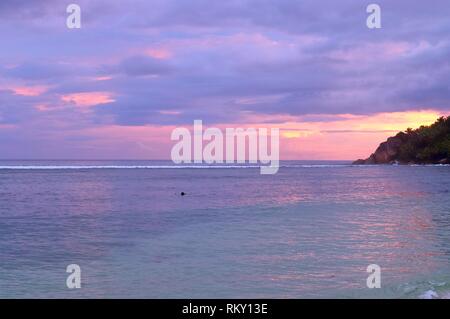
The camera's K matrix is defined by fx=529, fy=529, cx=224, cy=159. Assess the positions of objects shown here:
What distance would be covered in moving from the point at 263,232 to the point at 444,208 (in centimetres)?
1899

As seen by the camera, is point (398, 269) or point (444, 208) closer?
point (398, 269)

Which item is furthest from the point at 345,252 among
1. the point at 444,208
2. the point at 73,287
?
the point at 444,208

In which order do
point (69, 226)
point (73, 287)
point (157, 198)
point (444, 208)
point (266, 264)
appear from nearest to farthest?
point (73, 287), point (266, 264), point (69, 226), point (444, 208), point (157, 198)

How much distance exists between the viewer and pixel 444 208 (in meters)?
40.6

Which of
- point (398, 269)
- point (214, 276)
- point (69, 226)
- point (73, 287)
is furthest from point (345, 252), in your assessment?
Result: point (69, 226)

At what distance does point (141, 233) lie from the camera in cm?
2853
